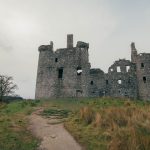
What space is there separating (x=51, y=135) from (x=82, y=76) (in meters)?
26.7

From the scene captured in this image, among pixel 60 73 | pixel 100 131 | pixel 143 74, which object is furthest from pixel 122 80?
pixel 100 131

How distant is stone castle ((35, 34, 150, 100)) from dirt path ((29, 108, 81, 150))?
20.2 meters

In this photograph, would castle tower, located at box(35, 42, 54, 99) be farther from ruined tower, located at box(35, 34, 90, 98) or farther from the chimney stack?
the chimney stack

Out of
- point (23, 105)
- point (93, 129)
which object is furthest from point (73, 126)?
point (23, 105)

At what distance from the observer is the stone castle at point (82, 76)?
42531 mm

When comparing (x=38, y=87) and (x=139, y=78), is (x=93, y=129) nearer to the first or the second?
(x=38, y=87)

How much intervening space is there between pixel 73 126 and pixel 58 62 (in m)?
25.9

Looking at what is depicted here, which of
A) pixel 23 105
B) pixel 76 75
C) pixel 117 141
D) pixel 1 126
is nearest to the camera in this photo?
pixel 117 141

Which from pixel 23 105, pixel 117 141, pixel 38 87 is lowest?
pixel 117 141

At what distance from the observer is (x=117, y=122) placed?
17391 millimetres

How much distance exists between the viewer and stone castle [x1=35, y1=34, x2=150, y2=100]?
4253 centimetres

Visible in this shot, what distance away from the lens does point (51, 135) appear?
16.5 metres

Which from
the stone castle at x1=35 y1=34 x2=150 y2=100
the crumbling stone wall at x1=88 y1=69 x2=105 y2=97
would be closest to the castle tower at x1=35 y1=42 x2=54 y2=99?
the stone castle at x1=35 y1=34 x2=150 y2=100

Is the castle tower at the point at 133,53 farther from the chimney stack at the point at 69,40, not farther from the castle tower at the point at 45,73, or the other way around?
the castle tower at the point at 45,73
